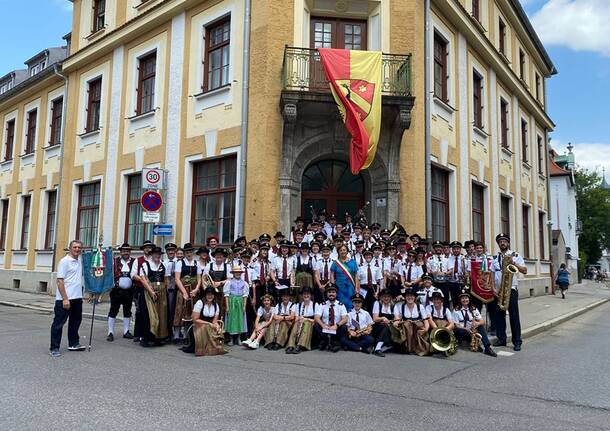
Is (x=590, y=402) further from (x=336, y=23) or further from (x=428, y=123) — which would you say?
(x=336, y=23)

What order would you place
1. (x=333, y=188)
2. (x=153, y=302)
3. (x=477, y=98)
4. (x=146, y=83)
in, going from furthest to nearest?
(x=477, y=98) < (x=146, y=83) < (x=333, y=188) < (x=153, y=302)

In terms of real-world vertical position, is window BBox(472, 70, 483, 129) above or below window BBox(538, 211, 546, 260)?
above

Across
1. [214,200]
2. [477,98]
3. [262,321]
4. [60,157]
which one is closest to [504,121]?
[477,98]

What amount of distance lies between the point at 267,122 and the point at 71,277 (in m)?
6.08

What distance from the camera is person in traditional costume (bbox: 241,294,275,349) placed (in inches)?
345

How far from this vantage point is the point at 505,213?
20.4 metres

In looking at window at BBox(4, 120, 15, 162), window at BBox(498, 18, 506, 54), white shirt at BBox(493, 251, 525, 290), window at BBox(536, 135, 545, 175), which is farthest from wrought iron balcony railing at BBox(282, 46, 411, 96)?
window at BBox(4, 120, 15, 162)

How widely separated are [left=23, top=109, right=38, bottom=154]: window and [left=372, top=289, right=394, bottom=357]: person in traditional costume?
19.6 meters

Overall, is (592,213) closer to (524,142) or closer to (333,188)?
(524,142)

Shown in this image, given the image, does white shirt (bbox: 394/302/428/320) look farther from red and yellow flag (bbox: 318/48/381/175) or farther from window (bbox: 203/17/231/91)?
window (bbox: 203/17/231/91)

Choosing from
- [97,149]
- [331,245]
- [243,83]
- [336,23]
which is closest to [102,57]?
[97,149]

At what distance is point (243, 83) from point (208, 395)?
926cm

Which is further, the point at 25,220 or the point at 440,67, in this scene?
the point at 25,220

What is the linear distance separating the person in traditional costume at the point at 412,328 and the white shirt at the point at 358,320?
45cm
